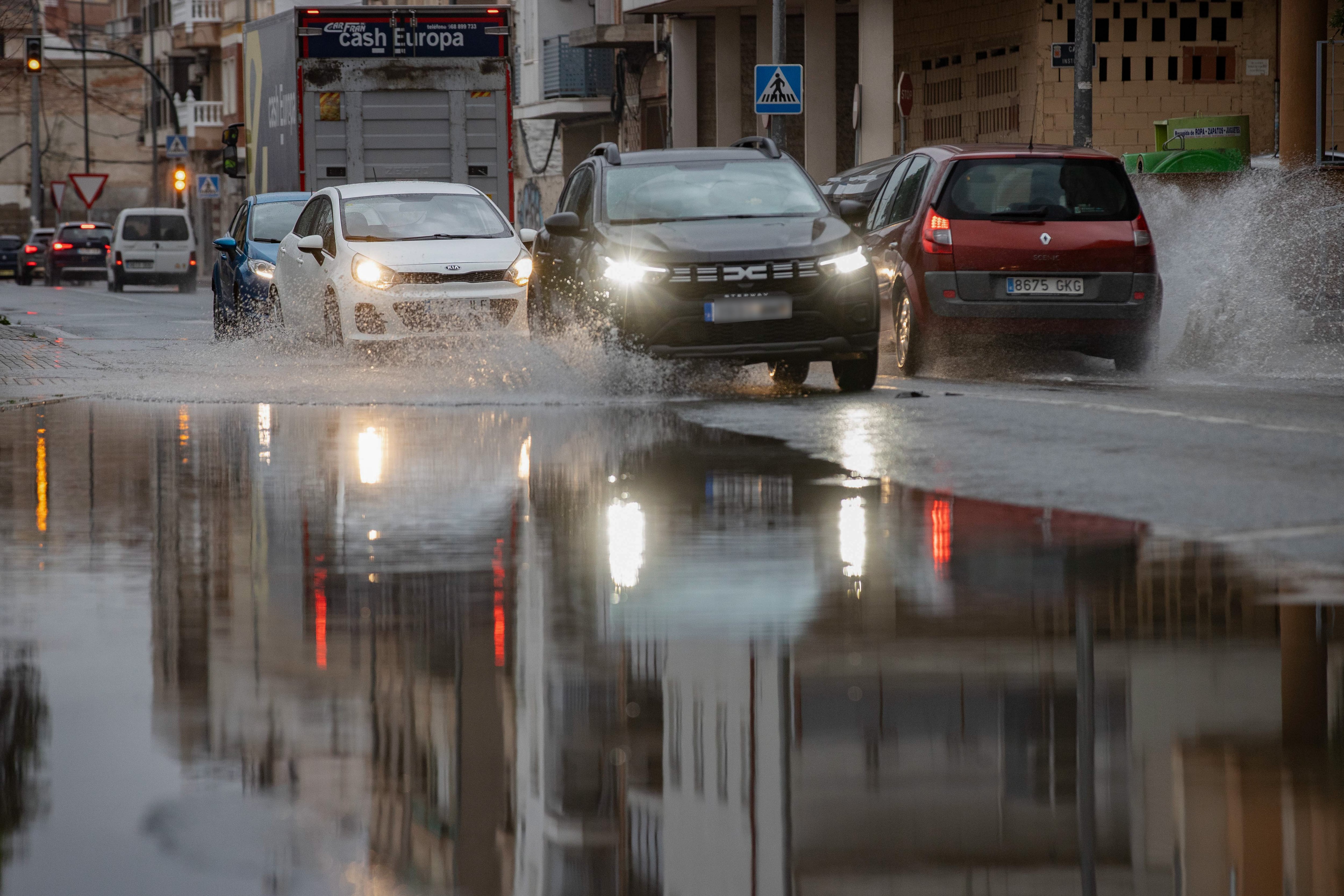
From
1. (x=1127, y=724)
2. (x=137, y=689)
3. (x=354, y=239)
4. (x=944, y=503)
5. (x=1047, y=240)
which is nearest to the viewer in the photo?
(x=1127, y=724)

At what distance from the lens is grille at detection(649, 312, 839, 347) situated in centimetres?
1427

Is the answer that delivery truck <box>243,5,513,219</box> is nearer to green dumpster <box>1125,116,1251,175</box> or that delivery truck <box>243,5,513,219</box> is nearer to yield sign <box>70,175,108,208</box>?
green dumpster <box>1125,116,1251,175</box>

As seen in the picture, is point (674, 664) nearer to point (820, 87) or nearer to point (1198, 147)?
point (1198, 147)

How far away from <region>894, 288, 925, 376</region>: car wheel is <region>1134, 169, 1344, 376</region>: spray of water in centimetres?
229

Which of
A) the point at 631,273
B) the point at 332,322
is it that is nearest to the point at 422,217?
the point at 332,322

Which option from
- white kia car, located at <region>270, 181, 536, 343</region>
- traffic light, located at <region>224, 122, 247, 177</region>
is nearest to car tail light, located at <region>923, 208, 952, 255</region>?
white kia car, located at <region>270, 181, 536, 343</region>

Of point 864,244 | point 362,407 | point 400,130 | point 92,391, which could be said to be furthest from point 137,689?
point 400,130

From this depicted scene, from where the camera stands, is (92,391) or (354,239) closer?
(92,391)

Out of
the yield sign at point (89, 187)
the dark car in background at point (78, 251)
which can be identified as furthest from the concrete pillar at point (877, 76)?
the yield sign at point (89, 187)

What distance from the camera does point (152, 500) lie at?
9266 millimetres

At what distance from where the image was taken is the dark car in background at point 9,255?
62000 mm

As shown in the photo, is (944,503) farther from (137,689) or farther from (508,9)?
(508,9)

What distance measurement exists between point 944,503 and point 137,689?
4.07 metres

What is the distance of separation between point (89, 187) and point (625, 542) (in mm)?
57388
